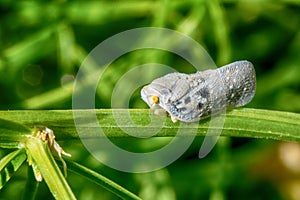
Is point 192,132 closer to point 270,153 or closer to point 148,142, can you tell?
point 148,142

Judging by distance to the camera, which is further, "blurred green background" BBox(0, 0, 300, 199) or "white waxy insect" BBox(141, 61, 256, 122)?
"blurred green background" BBox(0, 0, 300, 199)

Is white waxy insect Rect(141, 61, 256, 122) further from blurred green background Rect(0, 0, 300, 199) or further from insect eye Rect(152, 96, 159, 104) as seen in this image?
blurred green background Rect(0, 0, 300, 199)

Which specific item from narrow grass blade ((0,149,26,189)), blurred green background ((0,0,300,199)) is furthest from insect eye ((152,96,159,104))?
blurred green background ((0,0,300,199))

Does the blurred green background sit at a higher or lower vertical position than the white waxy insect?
higher

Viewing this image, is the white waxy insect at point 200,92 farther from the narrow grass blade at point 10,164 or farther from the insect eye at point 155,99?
the narrow grass blade at point 10,164

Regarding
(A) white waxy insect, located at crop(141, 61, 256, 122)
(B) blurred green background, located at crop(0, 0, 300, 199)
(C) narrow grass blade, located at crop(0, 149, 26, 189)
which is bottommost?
(C) narrow grass blade, located at crop(0, 149, 26, 189)

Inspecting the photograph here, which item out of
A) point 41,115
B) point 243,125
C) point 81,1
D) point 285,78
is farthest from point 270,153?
point 41,115

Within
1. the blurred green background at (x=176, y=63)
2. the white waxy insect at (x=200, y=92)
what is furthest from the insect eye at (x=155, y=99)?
the blurred green background at (x=176, y=63)
